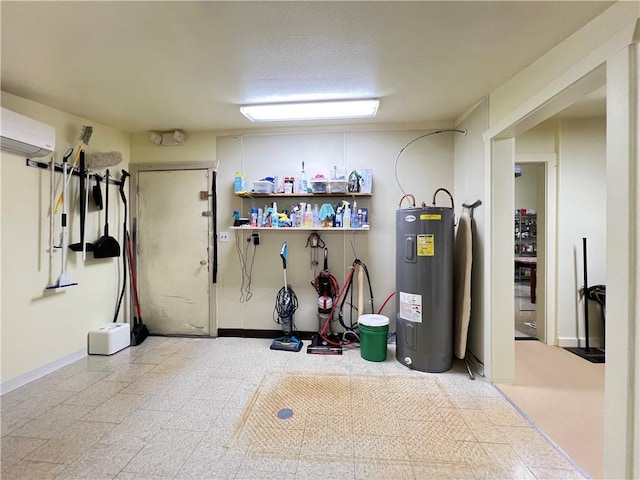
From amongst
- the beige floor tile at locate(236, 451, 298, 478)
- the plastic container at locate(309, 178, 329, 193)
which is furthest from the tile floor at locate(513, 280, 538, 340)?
the beige floor tile at locate(236, 451, 298, 478)

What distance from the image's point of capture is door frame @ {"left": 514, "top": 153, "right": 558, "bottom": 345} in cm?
317

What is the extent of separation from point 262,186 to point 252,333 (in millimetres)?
1900

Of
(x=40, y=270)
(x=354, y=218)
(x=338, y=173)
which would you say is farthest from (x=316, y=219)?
(x=40, y=270)

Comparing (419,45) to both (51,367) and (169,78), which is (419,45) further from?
(51,367)

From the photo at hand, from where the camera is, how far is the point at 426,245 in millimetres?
2543

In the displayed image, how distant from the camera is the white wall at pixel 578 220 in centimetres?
310

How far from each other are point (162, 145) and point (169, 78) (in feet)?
5.11

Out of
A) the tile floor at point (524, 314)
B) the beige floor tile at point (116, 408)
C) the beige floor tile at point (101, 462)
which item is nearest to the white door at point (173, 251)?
the beige floor tile at point (116, 408)

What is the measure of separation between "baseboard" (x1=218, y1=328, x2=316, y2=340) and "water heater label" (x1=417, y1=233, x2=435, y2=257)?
5.67 feet

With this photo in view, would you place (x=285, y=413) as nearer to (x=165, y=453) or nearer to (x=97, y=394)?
(x=165, y=453)

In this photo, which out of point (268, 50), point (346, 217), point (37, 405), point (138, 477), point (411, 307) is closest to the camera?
point (138, 477)

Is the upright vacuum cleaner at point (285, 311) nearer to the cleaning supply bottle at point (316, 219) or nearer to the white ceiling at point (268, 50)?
the cleaning supply bottle at point (316, 219)

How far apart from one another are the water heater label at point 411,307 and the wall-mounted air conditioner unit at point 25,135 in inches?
146

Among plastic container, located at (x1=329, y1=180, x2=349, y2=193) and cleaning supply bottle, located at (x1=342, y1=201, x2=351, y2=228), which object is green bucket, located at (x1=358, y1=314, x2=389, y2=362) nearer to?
cleaning supply bottle, located at (x1=342, y1=201, x2=351, y2=228)
